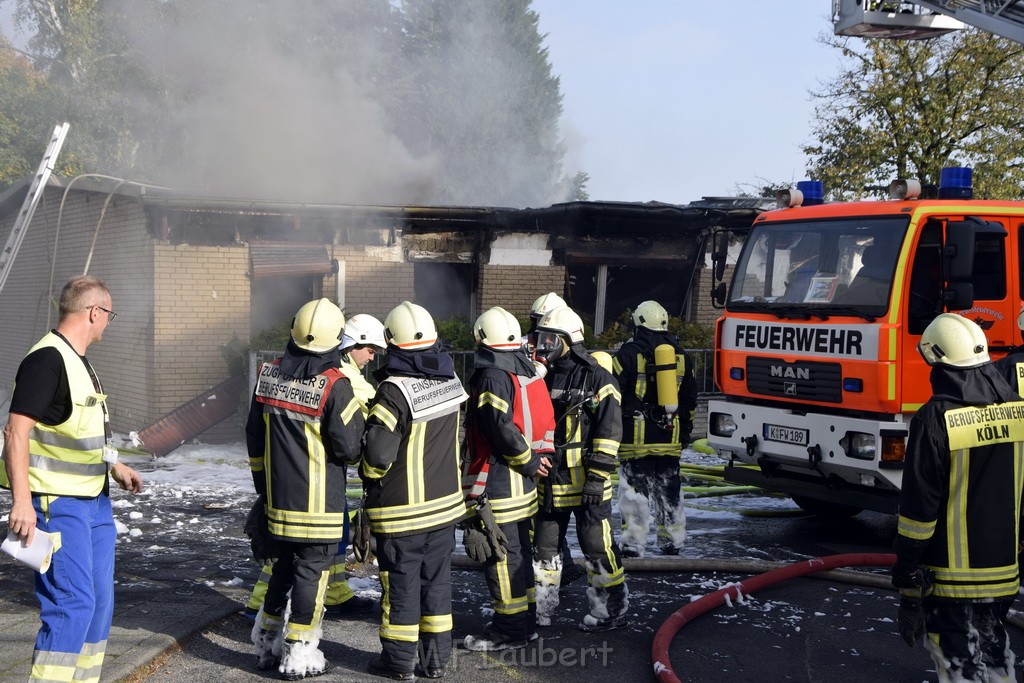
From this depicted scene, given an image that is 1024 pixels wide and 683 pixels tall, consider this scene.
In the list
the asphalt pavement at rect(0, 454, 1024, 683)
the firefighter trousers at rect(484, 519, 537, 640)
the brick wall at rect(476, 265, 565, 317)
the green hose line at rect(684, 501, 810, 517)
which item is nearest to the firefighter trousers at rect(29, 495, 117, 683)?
the asphalt pavement at rect(0, 454, 1024, 683)

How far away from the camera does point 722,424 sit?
25.3ft

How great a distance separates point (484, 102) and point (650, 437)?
4314 cm

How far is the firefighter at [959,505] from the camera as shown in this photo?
12.5 ft

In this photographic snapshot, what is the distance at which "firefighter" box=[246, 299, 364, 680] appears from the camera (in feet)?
14.7

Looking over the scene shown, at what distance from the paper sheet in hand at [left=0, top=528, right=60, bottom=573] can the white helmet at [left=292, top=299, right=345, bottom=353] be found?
53.8 inches

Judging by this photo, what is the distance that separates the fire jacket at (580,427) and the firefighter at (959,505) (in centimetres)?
178

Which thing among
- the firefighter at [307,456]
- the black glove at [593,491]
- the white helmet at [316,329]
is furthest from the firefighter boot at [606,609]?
the white helmet at [316,329]

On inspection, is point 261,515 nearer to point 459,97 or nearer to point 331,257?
point 331,257

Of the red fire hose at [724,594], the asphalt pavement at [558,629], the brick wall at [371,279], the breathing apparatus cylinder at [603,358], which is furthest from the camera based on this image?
the brick wall at [371,279]

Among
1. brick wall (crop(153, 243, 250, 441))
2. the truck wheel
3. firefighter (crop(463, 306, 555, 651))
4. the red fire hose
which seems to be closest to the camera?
the red fire hose

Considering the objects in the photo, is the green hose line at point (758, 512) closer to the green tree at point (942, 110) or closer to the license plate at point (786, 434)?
the license plate at point (786, 434)

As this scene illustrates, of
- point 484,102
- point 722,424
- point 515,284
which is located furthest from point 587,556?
point 484,102

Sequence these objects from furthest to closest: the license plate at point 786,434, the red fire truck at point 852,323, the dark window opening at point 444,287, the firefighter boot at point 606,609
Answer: the dark window opening at point 444,287 → the license plate at point 786,434 → the red fire truck at point 852,323 → the firefighter boot at point 606,609

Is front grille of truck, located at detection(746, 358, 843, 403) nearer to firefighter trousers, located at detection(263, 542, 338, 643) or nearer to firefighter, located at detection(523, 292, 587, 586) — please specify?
firefighter, located at detection(523, 292, 587, 586)
